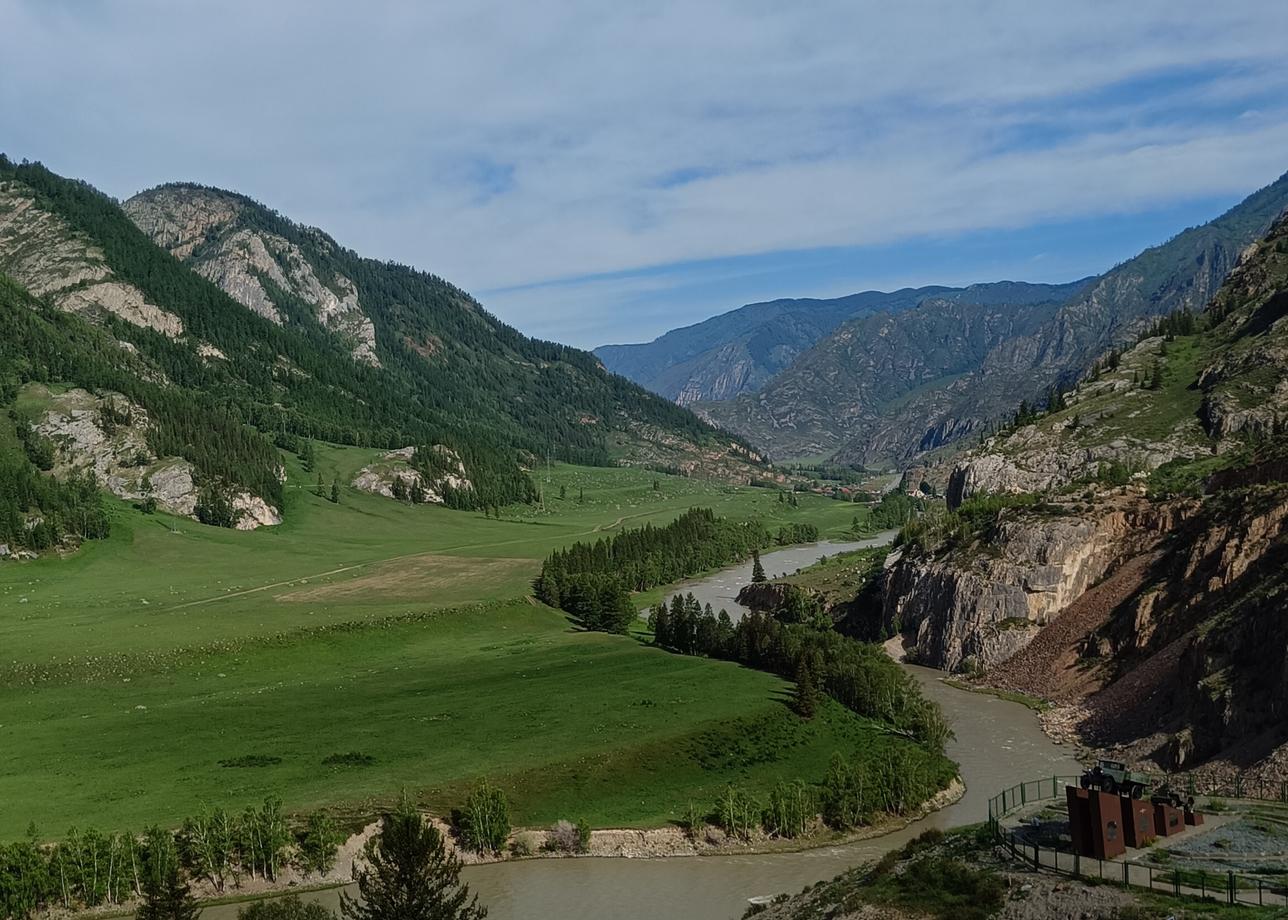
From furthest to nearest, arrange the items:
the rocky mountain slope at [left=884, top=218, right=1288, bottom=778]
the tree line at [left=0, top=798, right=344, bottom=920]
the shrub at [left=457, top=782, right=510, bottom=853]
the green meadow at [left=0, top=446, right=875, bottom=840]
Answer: the rocky mountain slope at [left=884, top=218, right=1288, bottom=778] < the green meadow at [left=0, top=446, right=875, bottom=840] < the shrub at [left=457, top=782, right=510, bottom=853] < the tree line at [left=0, top=798, right=344, bottom=920]

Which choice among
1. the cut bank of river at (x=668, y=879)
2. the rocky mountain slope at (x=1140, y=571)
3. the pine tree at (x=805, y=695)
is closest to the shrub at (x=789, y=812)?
the cut bank of river at (x=668, y=879)

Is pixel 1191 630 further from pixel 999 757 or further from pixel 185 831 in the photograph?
pixel 185 831

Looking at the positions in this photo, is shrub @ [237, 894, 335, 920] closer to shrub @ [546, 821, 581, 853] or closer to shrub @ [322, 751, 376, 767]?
shrub @ [546, 821, 581, 853]

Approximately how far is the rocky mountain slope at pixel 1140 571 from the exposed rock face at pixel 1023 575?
0.61ft

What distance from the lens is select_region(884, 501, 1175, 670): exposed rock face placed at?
13700 centimetres

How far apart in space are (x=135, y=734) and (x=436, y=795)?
37.1m

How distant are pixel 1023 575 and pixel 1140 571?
14022 mm

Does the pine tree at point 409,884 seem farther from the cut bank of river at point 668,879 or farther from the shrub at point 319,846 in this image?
the shrub at point 319,846

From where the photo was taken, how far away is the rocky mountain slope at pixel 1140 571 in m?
92.2

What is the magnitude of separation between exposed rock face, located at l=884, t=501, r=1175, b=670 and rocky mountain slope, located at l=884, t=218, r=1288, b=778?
0.19 metres

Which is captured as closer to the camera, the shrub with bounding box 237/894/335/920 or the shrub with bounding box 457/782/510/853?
the shrub with bounding box 237/894/335/920

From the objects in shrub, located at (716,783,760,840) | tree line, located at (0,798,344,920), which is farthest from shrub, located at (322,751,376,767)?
shrub, located at (716,783,760,840)

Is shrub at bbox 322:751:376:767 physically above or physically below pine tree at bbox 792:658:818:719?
above

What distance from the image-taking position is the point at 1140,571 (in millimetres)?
130875
